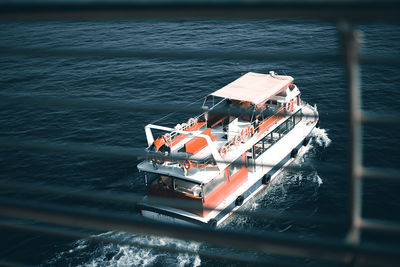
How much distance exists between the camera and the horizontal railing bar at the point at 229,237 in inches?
51.2

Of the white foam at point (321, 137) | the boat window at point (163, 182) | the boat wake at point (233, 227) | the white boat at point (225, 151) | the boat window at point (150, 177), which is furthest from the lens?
the white foam at point (321, 137)

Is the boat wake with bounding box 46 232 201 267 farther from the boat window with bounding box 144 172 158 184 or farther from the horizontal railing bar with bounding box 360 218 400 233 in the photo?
the horizontal railing bar with bounding box 360 218 400 233

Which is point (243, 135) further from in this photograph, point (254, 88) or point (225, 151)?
point (254, 88)

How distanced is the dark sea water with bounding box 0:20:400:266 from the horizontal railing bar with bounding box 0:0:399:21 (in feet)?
20.7

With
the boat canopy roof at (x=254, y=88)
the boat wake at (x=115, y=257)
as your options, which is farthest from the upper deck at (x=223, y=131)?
the boat wake at (x=115, y=257)

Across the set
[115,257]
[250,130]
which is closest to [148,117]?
[250,130]

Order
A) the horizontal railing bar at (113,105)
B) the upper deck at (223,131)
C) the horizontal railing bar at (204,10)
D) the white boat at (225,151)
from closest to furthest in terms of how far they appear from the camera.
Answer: the horizontal railing bar at (204,10) → the horizontal railing bar at (113,105) → the upper deck at (223,131) → the white boat at (225,151)

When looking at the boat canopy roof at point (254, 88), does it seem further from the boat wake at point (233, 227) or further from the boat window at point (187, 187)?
the boat window at point (187, 187)

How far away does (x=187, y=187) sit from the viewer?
13.0 m

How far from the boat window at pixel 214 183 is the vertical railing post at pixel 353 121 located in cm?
1130

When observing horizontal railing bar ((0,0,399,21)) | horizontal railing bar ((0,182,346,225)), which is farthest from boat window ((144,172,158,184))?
horizontal railing bar ((0,0,399,21))

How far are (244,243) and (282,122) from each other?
14.1m

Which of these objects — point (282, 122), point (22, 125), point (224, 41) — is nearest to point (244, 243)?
point (282, 122)

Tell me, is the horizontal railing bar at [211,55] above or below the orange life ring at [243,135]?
above
